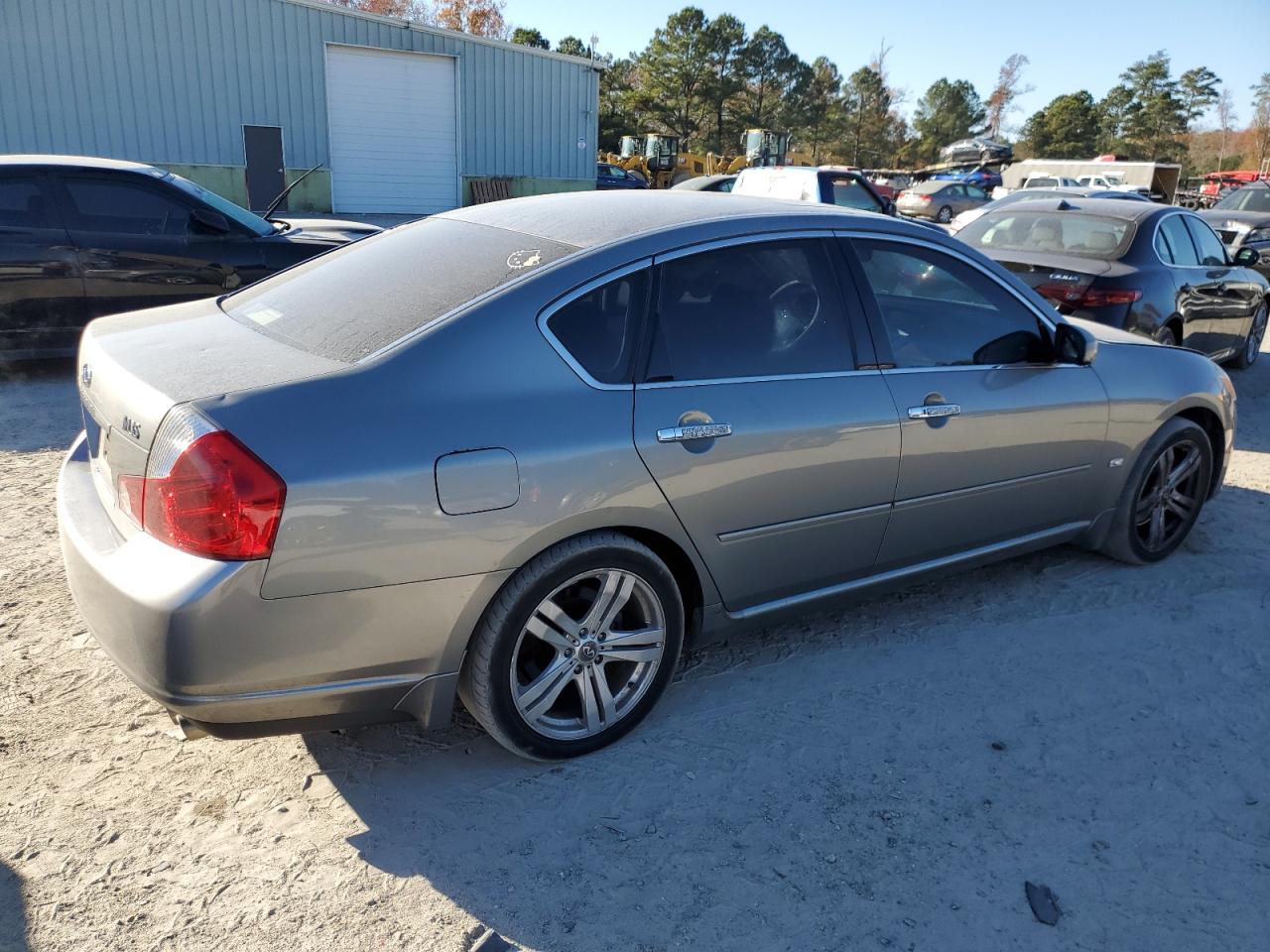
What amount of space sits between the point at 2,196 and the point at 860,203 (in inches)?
424

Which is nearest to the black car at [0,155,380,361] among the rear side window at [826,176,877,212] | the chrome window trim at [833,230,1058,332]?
the chrome window trim at [833,230,1058,332]

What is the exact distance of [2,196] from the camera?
6.74m

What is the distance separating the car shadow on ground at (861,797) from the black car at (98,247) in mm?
5200

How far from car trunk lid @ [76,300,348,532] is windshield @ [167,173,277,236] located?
4.56 meters

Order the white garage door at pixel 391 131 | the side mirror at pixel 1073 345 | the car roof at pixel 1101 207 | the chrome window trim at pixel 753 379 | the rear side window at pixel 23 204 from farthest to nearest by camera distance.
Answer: the white garage door at pixel 391 131
the car roof at pixel 1101 207
the rear side window at pixel 23 204
the side mirror at pixel 1073 345
the chrome window trim at pixel 753 379

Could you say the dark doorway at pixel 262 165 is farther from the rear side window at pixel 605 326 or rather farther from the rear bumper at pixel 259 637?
the rear bumper at pixel 259 637

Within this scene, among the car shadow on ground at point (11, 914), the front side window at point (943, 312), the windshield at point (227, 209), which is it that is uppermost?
the windshield at point (227, 209)

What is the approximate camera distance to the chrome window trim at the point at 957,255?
140 inches

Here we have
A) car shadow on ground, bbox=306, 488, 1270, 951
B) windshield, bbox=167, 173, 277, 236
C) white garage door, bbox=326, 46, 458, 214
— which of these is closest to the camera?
car shadow on ground, bbox=306, 488, 1270, 951

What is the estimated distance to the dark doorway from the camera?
2008cm

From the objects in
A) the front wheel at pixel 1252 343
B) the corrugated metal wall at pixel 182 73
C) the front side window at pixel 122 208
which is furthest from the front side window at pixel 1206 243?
the corrugated metal wall at pixel 182 73

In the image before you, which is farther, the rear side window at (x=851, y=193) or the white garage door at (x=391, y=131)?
the white garage door at (x=391, y=131)

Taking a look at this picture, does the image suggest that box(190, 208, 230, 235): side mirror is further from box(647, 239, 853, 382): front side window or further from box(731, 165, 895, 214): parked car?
box(731, 165, 895, 214): parked car

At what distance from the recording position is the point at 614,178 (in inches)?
1109
